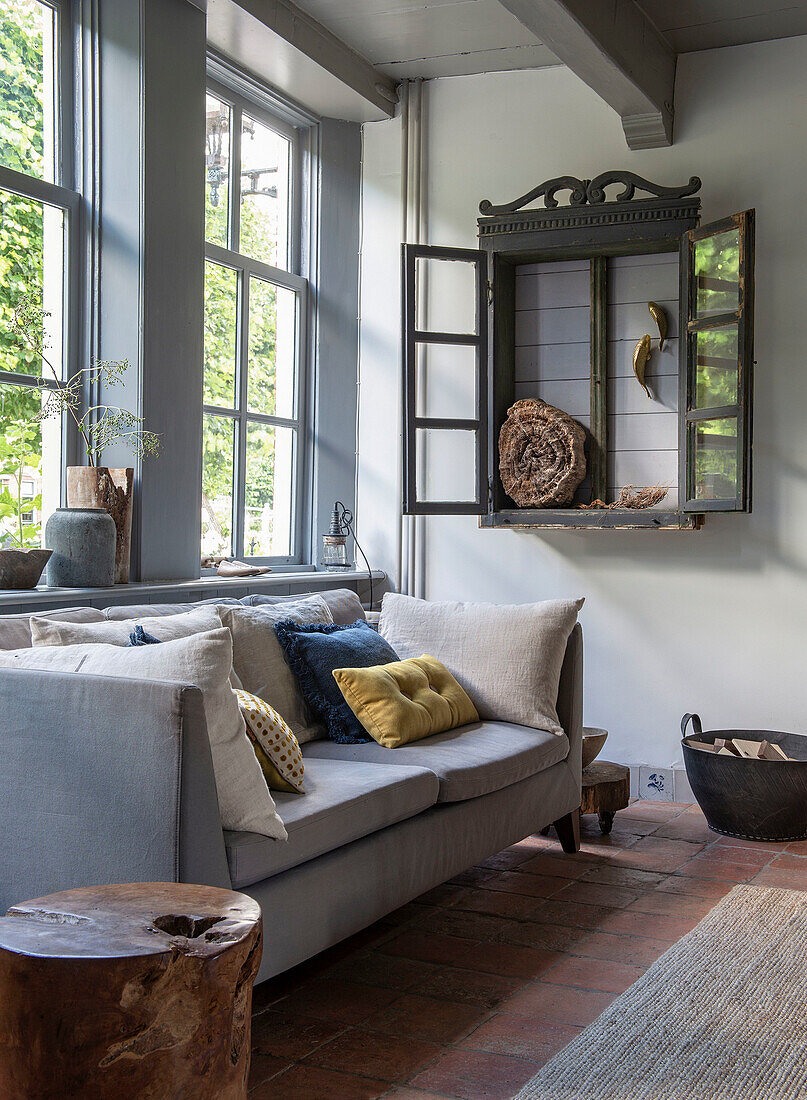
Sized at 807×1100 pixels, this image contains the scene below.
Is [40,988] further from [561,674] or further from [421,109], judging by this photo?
[421,109]

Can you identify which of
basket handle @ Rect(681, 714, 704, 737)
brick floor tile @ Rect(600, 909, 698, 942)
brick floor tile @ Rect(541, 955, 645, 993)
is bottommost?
brick floor tile @ Rect(600, 909, 698, 942)

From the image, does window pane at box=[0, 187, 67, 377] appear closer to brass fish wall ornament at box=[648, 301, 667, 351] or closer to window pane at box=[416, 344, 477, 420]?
window pane at box=[416, 344, 477, 420]

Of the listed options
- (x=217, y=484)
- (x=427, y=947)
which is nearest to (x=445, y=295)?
(x=217, y=484)

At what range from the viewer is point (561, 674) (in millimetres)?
3982

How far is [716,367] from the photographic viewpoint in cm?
457

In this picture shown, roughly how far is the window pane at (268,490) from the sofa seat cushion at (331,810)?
226 centimetres

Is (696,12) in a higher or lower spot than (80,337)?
higher

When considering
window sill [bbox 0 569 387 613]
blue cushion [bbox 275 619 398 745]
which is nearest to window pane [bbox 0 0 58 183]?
Result: window sill [bbox 0 569 387 613]

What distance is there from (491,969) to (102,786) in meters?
1.29

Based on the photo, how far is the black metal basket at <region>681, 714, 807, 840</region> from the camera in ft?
13.4

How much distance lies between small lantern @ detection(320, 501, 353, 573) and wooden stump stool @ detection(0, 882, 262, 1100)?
369cm

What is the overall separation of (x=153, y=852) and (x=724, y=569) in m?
3.36

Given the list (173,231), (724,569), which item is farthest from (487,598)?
(173,231)

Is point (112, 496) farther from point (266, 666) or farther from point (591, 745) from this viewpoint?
point (591, 745)
